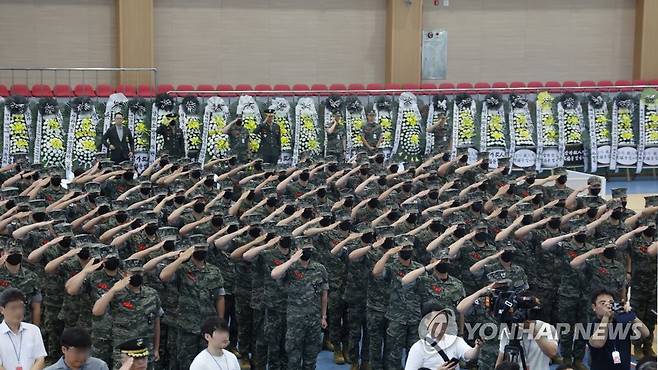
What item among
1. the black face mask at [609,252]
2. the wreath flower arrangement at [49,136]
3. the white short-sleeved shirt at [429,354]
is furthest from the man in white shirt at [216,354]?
the wreath flower arrangement at [49,136]

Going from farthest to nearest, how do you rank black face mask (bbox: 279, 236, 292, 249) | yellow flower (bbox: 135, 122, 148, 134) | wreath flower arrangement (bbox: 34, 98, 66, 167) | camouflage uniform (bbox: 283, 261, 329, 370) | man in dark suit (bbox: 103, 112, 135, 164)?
yellow flower (bbox: 135, 122, 148, 134), wreath flower arrangement (bbox: 34, 98, 66, 167), man in dark suit (bbox: 103, 112, 135, 164), black face mask (bbox: 279, 236, 292, 249), camouflage uniform (bbox: 283, 261, 329, 370)

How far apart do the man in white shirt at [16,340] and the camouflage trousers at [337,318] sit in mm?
4247

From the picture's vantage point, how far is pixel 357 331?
11.4 m

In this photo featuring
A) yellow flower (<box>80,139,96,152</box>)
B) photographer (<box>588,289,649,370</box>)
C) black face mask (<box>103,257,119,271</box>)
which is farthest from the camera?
yellow flower (<box>80,139,96,152</box>)

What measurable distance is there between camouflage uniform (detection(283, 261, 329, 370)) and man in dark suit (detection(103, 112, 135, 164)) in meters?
8.09

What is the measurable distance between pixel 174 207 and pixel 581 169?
10956 millimetres

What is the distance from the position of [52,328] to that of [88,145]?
8758 millimetres

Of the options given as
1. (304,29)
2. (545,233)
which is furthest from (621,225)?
(304,29)

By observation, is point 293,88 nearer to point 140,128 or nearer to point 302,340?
point 140,128

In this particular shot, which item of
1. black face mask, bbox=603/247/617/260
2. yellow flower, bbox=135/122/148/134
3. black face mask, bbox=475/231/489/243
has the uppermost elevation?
yellow flower, bbox=135/122/148/134

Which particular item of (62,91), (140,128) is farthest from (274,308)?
(62,91)

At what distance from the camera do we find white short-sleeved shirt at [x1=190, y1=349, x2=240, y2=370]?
25.4ft

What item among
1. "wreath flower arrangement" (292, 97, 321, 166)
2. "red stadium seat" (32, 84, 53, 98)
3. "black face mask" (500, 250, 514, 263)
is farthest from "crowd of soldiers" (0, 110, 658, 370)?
"red stadium seat" (32, 84, 53, 98)

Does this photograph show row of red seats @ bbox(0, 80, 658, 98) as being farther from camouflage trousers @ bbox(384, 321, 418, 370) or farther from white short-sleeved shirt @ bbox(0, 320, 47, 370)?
white short-sleeved shirt @ bbox(0, 320, 47, 370)
